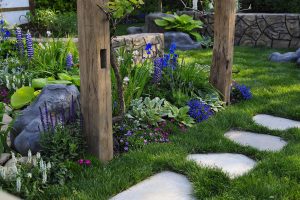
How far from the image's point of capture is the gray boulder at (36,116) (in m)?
2.96

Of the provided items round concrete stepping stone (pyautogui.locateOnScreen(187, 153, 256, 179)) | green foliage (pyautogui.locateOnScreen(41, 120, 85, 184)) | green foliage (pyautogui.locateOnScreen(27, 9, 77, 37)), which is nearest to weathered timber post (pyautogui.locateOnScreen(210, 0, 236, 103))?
round concrete stepping stone (pyautogui.locateOnScreen(187, 153, 256, 179))

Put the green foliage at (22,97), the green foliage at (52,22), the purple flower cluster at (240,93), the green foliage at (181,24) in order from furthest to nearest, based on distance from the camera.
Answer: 1. the green foliage at (52,22)
2. the green foliage at (181,24)
3. the purple flower cluster at (240,93)
4. the green foliage at (22,97)

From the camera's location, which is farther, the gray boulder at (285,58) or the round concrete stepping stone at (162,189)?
the gray boulder at (285,58)

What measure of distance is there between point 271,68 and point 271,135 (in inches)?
124

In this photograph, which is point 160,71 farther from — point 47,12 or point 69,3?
point 69,3

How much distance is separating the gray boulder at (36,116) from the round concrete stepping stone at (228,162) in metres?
1.13

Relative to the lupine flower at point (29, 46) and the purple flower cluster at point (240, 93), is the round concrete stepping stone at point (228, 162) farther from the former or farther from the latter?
the lupine flower at point (29, 46)

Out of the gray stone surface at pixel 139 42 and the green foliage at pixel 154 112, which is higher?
the gray stone surface at pixel 139 42

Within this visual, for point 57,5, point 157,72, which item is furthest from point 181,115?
point 57,5

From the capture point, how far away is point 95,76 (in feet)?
9.29

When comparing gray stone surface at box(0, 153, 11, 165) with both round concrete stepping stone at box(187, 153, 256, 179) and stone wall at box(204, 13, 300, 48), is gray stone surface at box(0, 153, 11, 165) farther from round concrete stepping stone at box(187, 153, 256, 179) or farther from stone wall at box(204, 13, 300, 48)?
stone wall at box(204, 13, 300, 48)

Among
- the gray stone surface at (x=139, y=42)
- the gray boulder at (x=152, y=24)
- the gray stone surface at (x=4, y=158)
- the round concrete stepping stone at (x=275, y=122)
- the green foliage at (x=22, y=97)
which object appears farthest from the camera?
the gray boulder at (x=152, y=24)

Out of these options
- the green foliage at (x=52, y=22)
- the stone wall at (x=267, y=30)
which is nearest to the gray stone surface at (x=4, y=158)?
the green foliage at (x=52, y=22)

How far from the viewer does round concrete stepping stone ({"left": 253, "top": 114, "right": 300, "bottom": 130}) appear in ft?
12.6
